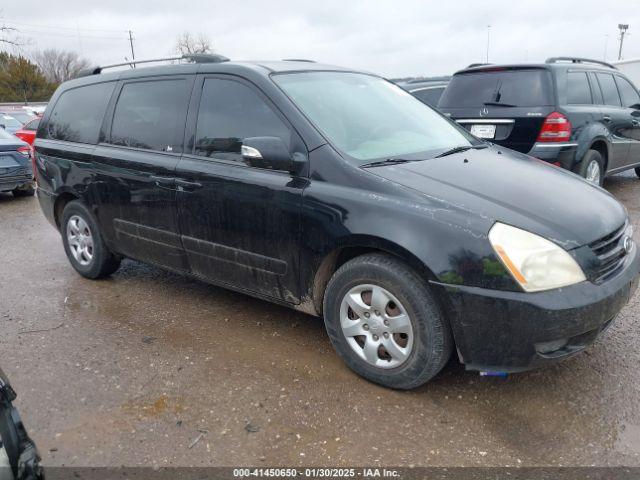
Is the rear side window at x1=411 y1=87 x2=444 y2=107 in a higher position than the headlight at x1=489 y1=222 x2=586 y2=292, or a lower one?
higher

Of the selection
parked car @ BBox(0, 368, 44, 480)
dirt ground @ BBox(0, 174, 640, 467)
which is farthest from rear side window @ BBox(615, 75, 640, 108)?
parked car @ BBox(0, 368, 44, 480)

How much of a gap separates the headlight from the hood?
0.17 ft

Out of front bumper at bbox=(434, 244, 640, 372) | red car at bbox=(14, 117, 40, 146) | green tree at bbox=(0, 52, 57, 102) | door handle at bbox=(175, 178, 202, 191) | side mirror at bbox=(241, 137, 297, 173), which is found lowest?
front bumper at bbox=(434, 244, 640, 372)

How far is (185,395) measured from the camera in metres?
2.97

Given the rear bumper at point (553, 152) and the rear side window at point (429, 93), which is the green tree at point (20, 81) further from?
the rear bumper at point (553, 152)

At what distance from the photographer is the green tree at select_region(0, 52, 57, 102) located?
4588cm

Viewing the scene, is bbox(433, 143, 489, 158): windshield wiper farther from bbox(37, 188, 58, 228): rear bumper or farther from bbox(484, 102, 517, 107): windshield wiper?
bbox(37, 188, 58, 228): rear bumper

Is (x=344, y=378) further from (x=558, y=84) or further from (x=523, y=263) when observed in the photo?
(x=558, y=84)

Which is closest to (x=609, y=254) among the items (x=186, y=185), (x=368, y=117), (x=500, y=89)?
(x=368, y=117)

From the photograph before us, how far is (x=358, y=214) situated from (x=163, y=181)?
157 cm

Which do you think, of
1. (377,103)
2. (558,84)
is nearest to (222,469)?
(377,103)

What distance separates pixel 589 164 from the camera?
21.7ft

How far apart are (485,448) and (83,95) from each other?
410cm

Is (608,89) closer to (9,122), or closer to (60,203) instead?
(60,203)
